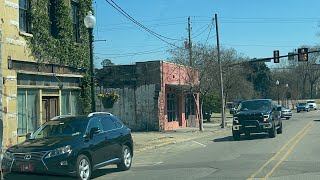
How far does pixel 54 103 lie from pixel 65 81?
1.19 meters

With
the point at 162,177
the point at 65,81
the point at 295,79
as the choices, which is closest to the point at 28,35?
the point at 65,81

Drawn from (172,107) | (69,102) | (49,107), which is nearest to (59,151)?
(49,107)

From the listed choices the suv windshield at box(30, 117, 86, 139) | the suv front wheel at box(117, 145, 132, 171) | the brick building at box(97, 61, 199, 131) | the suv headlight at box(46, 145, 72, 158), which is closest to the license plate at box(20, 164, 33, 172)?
the suv headlight at box(46, 145, 72, 158)

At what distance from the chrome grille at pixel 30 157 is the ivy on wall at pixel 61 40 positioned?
872cm

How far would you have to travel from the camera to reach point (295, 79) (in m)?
106

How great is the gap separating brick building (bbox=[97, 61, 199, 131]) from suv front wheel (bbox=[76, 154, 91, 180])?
71.0ft

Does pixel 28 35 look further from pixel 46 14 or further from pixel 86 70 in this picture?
pixel 86 70

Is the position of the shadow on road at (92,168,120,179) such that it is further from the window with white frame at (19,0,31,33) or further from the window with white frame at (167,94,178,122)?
the window with white frame at (167,94,178,122)

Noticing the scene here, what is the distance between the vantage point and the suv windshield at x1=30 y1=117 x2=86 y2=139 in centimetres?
1245

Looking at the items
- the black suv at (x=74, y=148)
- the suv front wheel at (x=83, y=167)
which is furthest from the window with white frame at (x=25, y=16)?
the suv front wheel at (x=83, y=167)

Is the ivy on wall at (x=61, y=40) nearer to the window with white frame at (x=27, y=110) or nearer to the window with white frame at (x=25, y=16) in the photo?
the window with white frame at (x=25, y=16)

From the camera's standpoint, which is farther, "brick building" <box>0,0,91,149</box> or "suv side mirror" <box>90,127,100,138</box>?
"brick building" <box>0,0,91,149</box>

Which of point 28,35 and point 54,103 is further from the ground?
point 28,35

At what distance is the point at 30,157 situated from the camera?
1121 cm
